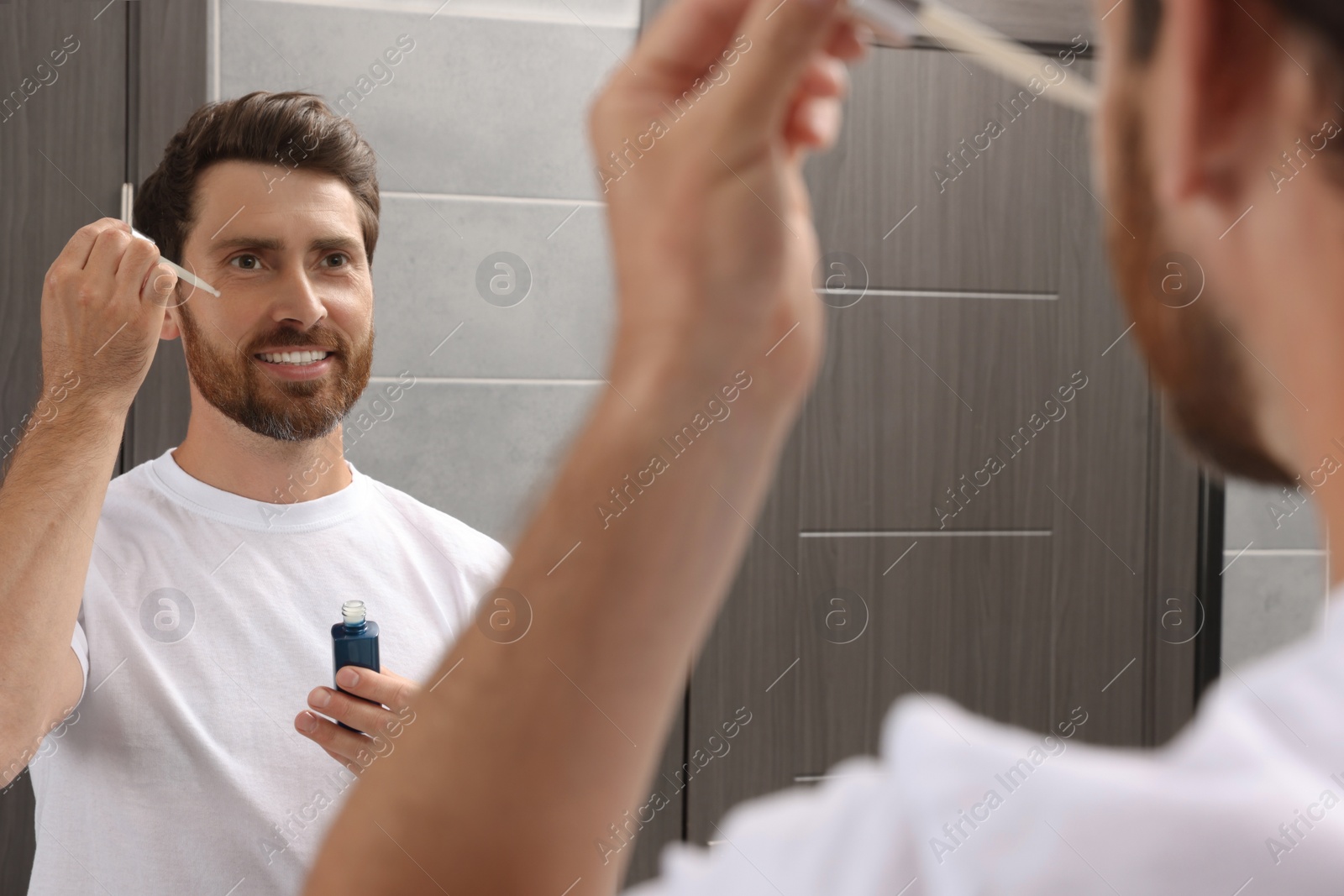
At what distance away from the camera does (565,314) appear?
1485mm

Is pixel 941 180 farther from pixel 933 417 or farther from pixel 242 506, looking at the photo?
pixel 242 506

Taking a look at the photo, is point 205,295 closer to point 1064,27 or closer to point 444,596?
point 444,596

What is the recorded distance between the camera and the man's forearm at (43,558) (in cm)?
88

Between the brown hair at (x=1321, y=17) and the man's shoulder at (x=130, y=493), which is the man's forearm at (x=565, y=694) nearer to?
the brown hair at (x=1321, y=17)

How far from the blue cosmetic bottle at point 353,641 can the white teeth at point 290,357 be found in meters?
0.39

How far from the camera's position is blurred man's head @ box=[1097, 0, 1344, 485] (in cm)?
22

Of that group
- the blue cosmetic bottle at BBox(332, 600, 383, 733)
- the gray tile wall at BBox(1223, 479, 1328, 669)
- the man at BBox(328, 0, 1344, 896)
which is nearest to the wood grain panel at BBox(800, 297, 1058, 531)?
the gray tile wall at BBox(1223, 479, 1328, 669)

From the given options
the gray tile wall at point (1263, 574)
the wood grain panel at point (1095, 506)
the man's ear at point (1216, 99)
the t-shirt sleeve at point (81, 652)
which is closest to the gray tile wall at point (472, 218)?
the t-shirt sleeve at point (81, 652)

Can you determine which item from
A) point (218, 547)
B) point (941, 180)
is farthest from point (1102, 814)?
point (941, 180)

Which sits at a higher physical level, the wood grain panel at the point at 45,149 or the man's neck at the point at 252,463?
the wood grain panel at the point at 45,149

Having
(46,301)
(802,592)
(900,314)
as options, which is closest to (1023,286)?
(900,314)

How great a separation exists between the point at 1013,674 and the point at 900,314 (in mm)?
610

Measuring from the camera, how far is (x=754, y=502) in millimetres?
318

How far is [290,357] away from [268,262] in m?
0.11
